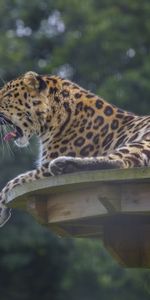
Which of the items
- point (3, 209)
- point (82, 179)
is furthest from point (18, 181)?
point (82, 179)

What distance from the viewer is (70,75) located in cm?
2894

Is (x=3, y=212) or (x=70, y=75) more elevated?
(x=70, y=75)

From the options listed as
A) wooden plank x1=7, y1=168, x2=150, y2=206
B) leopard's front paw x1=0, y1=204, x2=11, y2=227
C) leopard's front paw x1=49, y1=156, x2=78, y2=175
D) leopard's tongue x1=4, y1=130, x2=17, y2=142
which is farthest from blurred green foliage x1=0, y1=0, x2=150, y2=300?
leopard's front paw x1=49, y1=156, x2=78, y2=175

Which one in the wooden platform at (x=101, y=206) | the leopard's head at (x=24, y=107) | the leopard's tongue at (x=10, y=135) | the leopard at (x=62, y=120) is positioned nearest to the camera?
the wooden platform at (x=101, y=206)

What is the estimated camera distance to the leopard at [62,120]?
842 cm

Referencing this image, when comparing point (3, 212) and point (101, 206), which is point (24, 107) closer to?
point (3, 212)

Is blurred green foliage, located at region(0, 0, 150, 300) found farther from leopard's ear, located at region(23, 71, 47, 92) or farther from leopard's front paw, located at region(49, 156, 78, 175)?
leopard's front paw, located at region(49, 156, 78, 175)

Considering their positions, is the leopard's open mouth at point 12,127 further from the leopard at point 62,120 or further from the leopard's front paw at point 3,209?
the leopard's front paw at point 3,209

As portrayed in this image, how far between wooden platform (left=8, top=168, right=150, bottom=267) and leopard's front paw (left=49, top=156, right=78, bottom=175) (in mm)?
91

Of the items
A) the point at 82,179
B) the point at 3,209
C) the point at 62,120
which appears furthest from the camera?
the point at 62,120

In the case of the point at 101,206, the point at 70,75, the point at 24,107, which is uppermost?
the point at 70,75

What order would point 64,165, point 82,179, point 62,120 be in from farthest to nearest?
point 62,120
point 64,165
point 82,179

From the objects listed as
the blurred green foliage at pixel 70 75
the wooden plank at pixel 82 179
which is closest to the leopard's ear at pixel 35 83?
the wooden plank at pixel 82 179

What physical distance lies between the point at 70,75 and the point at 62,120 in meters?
20.2
